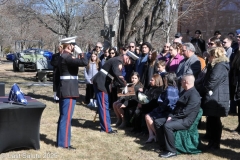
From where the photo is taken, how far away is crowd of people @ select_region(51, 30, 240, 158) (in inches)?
214

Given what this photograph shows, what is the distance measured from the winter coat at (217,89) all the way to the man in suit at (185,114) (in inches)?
7.6

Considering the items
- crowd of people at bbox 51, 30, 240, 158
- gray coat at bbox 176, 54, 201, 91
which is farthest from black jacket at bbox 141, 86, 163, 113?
gray coat at bbox 176, 54, 201, 91

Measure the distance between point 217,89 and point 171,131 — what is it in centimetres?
97

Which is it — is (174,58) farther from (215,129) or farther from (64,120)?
(64,120)

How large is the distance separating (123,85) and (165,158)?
2104mm

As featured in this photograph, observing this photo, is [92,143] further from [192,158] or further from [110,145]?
[192,158]

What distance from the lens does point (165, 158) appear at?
5375 mm

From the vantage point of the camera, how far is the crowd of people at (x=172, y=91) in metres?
5.43

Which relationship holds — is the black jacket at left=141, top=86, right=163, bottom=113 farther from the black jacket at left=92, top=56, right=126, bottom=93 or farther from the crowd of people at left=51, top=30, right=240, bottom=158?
the black jacket at left=92, top=56, right=126, bottom=93

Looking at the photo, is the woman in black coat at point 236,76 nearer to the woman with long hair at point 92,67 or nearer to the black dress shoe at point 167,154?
the black dress shoe at point 167,154

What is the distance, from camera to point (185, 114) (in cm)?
543

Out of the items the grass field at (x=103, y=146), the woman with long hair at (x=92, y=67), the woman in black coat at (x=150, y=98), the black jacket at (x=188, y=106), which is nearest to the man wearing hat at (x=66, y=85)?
the grass field at (x=103, y=146)

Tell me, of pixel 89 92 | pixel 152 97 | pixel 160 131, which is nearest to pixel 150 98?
pixel 152 97

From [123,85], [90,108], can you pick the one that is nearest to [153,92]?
[123,85]
